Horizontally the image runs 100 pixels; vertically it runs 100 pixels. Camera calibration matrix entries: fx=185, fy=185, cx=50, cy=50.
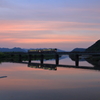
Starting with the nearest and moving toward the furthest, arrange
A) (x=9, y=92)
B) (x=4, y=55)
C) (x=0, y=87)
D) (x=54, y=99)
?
(x=54, y=99), (x=9, y=92), (x=0, y=87), (x=4, y=55)

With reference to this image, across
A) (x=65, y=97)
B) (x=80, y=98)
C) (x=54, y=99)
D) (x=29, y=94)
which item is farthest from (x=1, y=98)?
(x=80, y=98)

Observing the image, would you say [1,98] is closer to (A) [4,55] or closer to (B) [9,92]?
(B) [9,92]

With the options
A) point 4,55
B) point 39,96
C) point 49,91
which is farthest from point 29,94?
point 4,55

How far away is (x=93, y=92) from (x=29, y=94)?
24.5 ft

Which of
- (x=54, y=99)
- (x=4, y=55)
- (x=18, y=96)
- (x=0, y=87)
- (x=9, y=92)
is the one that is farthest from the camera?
(x=4, y=55)

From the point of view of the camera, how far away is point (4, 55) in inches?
4377

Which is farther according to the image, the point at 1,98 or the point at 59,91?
the point at 59,91

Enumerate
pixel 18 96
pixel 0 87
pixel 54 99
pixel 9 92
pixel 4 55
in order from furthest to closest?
pixel 4 55 → pixel 0 87 → pixel 9 92 → pixel 18 96 → pixel 54 99

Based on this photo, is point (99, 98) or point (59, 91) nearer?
point (99, 98)

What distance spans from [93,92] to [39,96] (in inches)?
257

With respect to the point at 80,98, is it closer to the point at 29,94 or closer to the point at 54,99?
the point at 54,99

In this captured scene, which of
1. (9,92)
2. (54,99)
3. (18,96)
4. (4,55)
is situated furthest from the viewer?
(4,55)

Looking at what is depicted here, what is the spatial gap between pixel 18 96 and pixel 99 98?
8.48 meters

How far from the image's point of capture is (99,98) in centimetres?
1900
